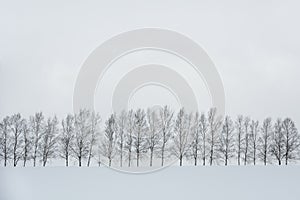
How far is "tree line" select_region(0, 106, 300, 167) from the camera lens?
7.57m

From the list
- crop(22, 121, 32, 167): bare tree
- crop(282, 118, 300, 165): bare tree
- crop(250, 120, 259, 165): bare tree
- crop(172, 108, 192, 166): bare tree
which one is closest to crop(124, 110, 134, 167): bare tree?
crop(172, 108, 192, 166): bare tree

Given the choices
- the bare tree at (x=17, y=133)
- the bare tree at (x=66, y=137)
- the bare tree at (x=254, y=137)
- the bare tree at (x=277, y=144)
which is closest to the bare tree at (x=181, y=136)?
the bare tree at (x=254, y=137)

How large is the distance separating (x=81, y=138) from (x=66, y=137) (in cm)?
36

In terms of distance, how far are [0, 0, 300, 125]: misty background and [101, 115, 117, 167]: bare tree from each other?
3.44 ft

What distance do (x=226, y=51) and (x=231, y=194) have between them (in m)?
4.01

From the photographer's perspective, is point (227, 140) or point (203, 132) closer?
point (203, 132)

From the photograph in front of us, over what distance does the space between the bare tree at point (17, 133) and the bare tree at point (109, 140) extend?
1899mm

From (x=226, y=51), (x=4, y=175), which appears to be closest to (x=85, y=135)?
(x=4, y=175)

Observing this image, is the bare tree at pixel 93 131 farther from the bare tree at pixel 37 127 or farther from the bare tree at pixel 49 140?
the bare tree at pixel 37 127

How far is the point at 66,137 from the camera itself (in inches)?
306

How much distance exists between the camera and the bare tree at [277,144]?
853 cm

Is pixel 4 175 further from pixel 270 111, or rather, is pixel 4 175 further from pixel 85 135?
pixel 270 111

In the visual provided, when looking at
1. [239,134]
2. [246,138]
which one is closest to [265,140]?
[246,138]

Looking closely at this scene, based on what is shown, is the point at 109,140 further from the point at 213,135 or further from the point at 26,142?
the point at 213,135
